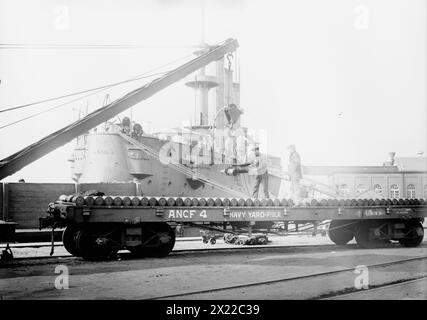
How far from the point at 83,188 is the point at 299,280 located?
11.1 m

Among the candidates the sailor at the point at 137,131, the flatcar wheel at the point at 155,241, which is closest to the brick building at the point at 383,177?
the sailor at the point at 137,131

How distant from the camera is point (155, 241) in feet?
40.8

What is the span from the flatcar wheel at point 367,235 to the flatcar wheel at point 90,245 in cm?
830

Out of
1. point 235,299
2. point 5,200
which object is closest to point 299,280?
point 235,299

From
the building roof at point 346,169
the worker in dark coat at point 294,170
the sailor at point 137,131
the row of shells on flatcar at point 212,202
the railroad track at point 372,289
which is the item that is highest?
the sailor at point 137,131

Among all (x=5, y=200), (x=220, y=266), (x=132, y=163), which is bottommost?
(x=220, y=266)

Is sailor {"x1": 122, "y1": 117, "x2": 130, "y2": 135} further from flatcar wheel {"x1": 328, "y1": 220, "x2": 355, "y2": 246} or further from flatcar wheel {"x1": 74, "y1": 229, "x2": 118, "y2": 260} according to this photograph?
flatcar wheel {"x1": 328, "y1": 220, "x2": 355, "y2": 246}

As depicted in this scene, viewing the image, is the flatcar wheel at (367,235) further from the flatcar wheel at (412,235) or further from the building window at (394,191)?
the building window at (394,191)

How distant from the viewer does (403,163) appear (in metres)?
63.2

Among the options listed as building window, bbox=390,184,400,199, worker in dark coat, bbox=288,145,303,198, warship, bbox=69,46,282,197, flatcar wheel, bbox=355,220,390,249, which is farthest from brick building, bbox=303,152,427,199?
worker in dark coat, bbox=288,145,303,198

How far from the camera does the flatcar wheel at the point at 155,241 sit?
12.3m

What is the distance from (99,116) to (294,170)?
633cm

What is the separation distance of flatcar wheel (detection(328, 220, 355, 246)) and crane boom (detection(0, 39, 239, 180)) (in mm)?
6706
